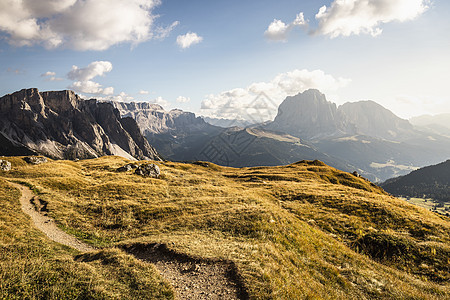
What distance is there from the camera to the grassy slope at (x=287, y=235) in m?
15.5

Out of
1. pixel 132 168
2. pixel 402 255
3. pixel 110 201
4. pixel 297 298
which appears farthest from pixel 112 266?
pixel 132 168

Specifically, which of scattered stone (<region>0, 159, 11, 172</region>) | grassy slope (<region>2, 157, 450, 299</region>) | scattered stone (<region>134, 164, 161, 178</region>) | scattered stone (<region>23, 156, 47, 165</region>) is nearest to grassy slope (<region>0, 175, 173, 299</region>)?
grassy slope (<region>2, 157, 450, 299</region>)

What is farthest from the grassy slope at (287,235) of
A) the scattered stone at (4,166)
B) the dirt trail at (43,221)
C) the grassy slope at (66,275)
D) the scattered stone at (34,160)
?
the scattered stone at (34,160)

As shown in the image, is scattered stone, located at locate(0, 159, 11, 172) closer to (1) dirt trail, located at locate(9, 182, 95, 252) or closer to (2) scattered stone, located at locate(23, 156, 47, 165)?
(2) scattered stone, located at locate(23, 156, 47, 165)

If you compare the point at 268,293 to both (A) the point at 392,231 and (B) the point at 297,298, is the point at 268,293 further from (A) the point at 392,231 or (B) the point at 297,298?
(A) the point at 392,231

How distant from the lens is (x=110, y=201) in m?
36.0

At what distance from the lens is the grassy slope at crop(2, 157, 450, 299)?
15.5m

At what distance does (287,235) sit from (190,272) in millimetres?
11771

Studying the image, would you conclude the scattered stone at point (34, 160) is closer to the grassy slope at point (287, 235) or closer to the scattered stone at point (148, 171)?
the grassy slope at point (287, 235)

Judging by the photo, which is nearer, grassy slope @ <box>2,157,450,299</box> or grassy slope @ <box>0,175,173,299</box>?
grassy slope @ <box>0,175,173,299</box>

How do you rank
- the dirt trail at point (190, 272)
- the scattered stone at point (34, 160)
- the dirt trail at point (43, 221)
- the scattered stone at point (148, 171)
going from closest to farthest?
the dirt trail at point (190, 272), the dirt trail at point (43, 221), the scattered stone at point (148, 171), the scattered stone at point (34, 160)

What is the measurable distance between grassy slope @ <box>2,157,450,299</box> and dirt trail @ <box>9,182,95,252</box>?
3.88ft

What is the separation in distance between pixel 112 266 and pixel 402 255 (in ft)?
90.0

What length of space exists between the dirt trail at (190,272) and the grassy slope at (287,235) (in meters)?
0.83
